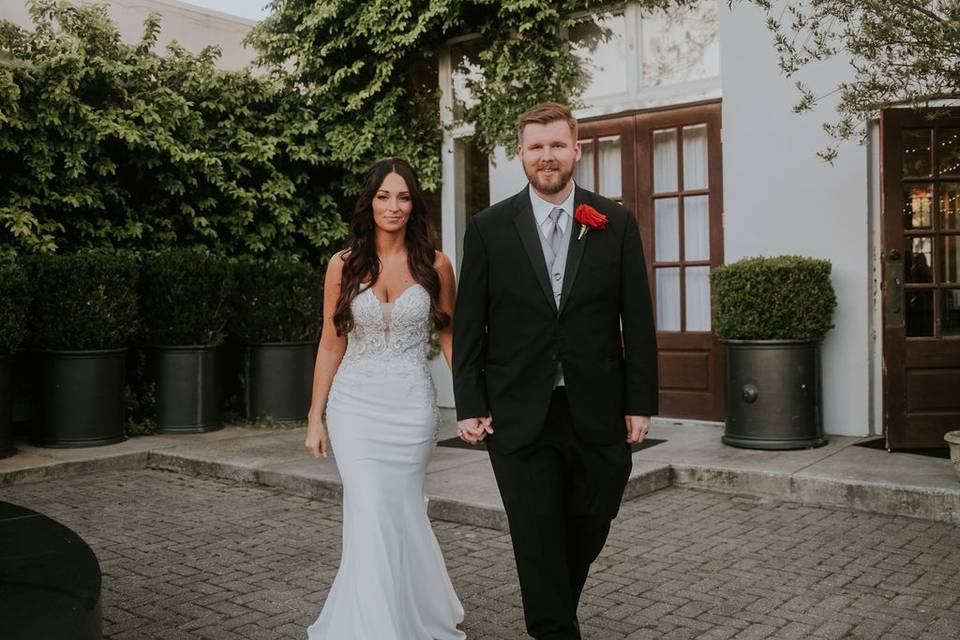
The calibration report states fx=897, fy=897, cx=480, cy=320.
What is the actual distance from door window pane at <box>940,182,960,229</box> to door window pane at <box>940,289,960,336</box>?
52 cm

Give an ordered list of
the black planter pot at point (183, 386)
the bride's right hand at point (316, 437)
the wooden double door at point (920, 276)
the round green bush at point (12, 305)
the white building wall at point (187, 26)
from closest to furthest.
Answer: the bride's right hand at point (316, 437), the wooden double door at point (920, 276), the round green bush at point (12, 305), the black planter pot at point (183, 386), the white building wall at point (187, 26)

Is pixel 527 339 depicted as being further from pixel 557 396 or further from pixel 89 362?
pixel 89 362

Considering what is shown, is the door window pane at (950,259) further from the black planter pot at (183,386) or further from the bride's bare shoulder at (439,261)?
the black planter pot at (183,386)

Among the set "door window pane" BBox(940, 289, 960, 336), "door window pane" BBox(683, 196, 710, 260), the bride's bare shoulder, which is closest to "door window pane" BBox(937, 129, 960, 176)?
"door window pane" BBox(940, 289, 960, 336)

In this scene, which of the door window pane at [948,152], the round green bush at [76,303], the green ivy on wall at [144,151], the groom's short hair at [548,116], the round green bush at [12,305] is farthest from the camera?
the green ivy on wall at [144,151]

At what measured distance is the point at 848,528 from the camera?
5348 millimetres

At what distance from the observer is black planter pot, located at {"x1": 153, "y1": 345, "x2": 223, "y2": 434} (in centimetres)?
844

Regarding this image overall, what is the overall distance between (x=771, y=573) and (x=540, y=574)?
1.90 m

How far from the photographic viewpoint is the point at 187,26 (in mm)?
13055

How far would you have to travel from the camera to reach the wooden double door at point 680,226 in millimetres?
8336

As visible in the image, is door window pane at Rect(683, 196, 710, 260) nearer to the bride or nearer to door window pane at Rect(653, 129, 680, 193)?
door window pane at Rect(653, 129, 680, 193)

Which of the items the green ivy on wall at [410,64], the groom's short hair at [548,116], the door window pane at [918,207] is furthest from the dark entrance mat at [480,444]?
the groom's short hair at [548,116]

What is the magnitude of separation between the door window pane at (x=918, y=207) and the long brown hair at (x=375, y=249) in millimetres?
4637

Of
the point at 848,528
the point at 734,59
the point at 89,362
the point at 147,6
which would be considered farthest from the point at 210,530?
the point at 147,6
